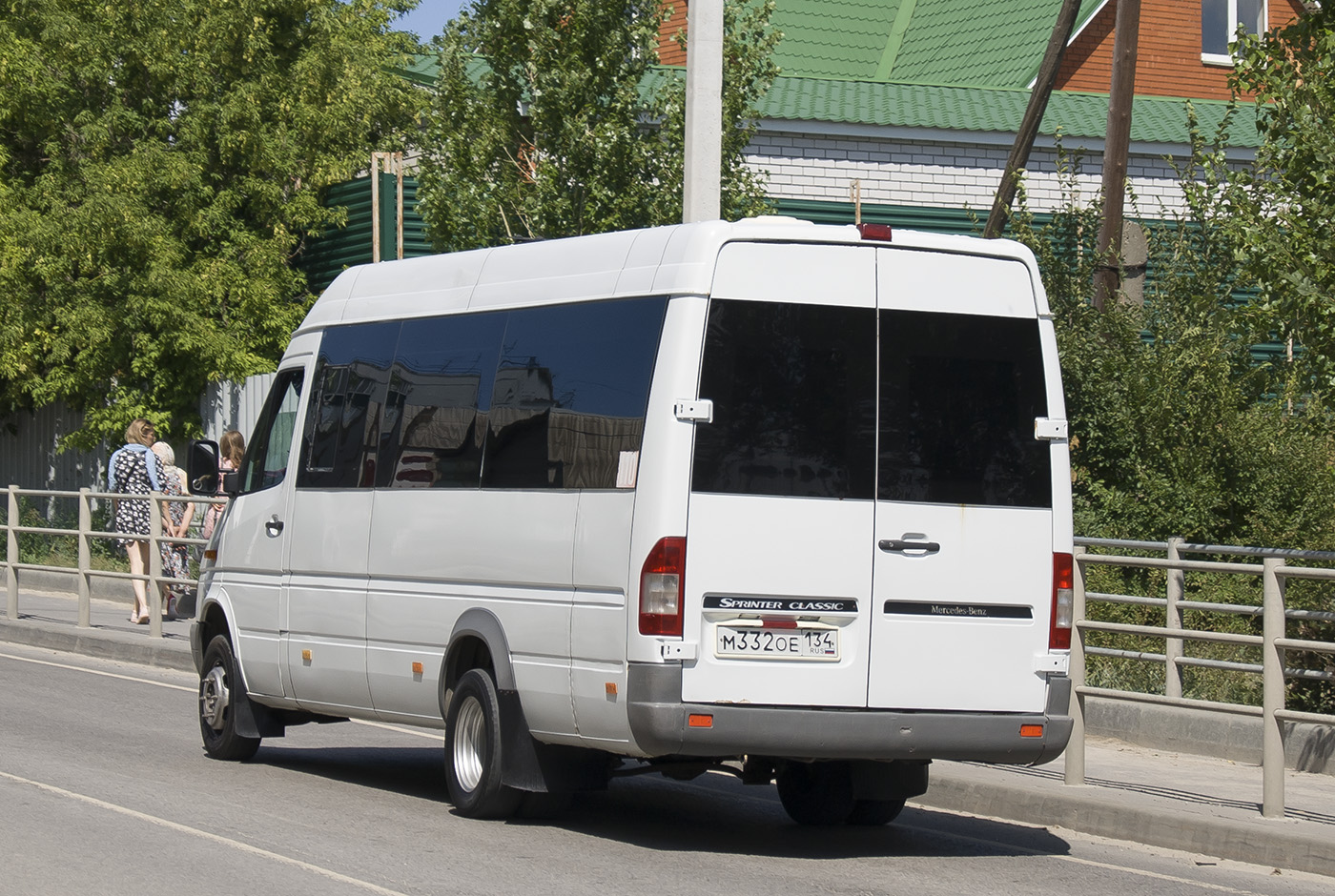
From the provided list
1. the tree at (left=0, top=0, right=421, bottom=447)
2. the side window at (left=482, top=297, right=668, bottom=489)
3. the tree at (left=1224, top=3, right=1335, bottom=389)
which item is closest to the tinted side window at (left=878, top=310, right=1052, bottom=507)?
the side window at (left=482, top=297, right=668, bottom=489)

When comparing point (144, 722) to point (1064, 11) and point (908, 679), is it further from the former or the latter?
point (1064, 11)

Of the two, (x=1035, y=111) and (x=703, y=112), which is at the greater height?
(x=1035, y=111)

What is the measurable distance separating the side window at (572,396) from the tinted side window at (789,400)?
1.07 feet

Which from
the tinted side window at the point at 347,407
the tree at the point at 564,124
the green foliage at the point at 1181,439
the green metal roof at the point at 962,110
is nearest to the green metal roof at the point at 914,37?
the green metal roof at the point at 962,110

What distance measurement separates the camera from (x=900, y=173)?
2684 centimetres

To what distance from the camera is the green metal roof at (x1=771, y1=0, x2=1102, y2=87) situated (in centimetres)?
3588

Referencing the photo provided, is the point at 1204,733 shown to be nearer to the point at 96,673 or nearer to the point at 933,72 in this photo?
the point at 96,673

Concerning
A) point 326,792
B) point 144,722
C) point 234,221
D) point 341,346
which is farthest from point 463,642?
point 234,221

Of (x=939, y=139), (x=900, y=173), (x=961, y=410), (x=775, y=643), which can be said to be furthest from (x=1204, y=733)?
(x=939, y=139)

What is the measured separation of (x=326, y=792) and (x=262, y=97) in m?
16.8

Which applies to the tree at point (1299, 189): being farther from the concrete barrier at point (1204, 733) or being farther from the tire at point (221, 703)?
the tire at point (221, 703)

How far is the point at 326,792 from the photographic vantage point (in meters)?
10.4

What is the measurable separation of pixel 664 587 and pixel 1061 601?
196 centimetres

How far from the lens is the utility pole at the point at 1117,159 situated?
18.0m
